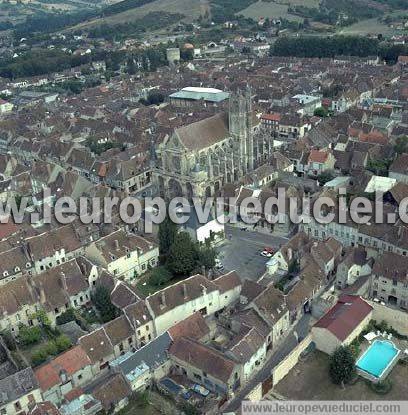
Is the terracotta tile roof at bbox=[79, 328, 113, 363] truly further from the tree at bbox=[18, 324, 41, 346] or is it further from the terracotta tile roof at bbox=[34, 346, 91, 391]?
the tree at bbox=[18, 324, 41, 346]

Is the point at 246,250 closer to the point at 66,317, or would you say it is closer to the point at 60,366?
the point at 66,317

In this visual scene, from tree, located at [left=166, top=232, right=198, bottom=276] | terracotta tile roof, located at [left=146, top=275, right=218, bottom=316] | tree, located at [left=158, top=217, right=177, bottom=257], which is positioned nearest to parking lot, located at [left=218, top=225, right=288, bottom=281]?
tree, located at [left=166, top=232, right=198, bottom=276]

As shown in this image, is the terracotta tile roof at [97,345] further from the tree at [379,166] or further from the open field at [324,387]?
the tree at [379,166]

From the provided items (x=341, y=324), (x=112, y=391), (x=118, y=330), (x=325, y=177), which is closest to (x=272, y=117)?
A: (x=325, y=177)

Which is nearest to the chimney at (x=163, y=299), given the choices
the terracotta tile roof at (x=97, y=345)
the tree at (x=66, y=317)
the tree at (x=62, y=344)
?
the terracotta tile roof at (x=97, y=345)

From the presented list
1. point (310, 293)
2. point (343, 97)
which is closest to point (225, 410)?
point (310, 293)

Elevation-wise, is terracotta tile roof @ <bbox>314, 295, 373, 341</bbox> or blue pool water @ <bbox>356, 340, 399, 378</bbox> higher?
terracotta tile roof @ <bbox>314, 295, 373, 341</bbox>

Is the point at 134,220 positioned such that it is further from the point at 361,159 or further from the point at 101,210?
the point at 361,159
